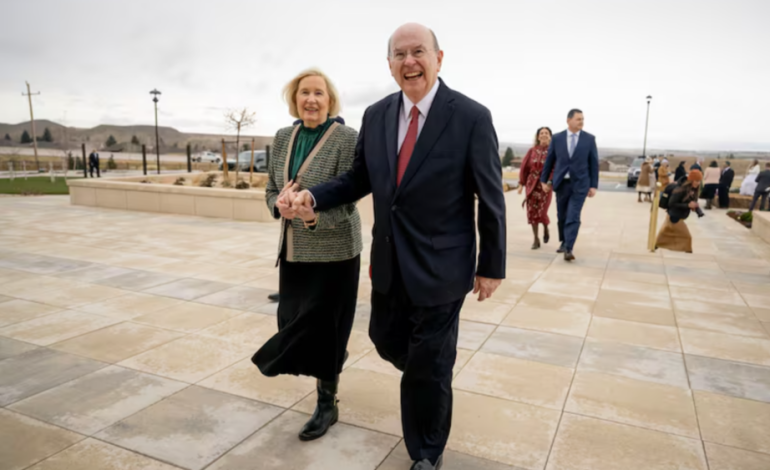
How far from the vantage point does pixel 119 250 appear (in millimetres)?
7680

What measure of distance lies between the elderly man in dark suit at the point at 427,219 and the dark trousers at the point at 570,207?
522 centimetres

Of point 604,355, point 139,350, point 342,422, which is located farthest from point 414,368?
point 139,350

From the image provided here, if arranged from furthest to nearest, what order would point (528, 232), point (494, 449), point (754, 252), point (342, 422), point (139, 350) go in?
point (528, 232), point (754, 252), point (139, 350), point (342, 422), point (494, 449)

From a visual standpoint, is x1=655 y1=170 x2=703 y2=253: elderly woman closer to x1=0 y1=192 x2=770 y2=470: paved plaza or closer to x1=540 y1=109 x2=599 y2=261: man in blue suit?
x1=0 y1=192 x2=770 y2=470: paved plaza

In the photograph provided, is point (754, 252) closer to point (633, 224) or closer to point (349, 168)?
point (633, 224)

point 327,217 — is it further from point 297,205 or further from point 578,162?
point 578,162

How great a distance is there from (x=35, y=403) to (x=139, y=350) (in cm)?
87

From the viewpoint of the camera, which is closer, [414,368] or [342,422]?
[414,368]

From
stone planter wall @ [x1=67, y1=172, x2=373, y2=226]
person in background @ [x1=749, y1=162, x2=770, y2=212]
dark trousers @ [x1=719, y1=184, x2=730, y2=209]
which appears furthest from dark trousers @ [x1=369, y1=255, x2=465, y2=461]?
dark trousers @ [x1=719, y1=184, x2=730, y2=209]

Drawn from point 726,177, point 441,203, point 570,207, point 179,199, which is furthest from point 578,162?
point 726,177

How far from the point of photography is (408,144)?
2389mm

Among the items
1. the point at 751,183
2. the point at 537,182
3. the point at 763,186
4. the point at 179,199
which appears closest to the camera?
the point at 537,182

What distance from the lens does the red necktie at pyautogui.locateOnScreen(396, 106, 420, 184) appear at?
7.79 ft

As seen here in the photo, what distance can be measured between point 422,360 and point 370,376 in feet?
4.22
